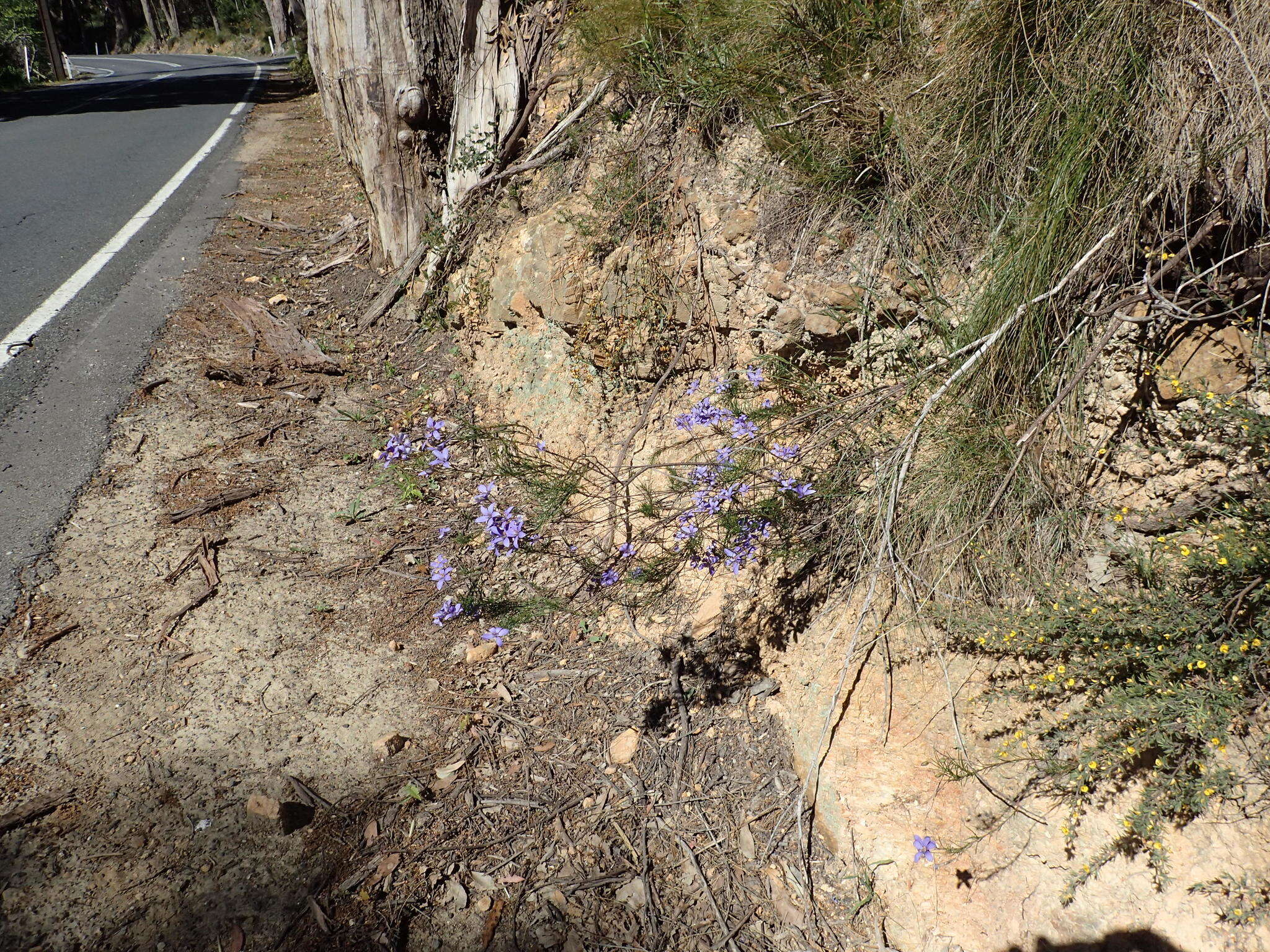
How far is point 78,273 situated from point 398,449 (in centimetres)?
384

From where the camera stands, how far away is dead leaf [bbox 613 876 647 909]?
7.63 ft

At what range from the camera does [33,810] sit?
2238 millimetres

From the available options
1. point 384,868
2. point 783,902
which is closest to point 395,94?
point 384,868

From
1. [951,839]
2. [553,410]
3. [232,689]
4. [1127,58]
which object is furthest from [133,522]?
[1127,58]

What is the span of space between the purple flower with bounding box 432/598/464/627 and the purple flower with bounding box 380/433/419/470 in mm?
741

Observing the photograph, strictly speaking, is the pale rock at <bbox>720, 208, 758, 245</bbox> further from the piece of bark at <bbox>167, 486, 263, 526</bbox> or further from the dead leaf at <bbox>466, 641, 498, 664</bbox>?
the piece of bark at <bbox>167, 486, 263, 526</bbox>

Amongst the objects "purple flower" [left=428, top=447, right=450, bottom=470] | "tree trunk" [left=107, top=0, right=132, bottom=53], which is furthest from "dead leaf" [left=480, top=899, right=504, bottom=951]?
"tree trunk" [left=107, top=0, right=132, bottom=53]

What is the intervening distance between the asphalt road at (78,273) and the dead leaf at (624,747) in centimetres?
223

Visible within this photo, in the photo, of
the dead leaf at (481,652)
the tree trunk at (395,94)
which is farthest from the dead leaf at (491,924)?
the tree trunk at (395,94)

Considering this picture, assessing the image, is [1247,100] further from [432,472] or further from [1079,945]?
[432,472]

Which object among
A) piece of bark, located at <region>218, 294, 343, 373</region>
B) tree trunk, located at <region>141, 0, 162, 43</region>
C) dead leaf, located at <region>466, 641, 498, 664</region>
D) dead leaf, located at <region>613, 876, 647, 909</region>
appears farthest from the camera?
tree trunk, located at <region>141, 0, 162, 43</region>

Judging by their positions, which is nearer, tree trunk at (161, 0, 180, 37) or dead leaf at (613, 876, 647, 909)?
dead leaf at (613, 876, 647, 909)

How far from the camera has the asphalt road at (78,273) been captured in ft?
11.3

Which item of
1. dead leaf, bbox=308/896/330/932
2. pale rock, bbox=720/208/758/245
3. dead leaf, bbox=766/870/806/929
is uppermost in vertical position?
pale rock, bbox=720/208/758/245
